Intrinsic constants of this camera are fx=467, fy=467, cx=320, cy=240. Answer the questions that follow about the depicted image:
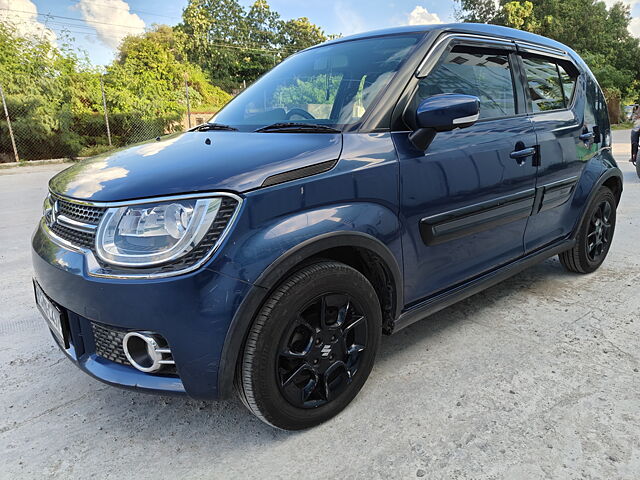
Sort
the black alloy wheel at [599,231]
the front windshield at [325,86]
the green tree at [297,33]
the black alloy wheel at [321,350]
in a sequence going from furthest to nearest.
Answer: the green tree at [297,33] → the black alloy wheel at [599,231] → the front windshield at [325,86] → the black alloy wheel at [321,350]

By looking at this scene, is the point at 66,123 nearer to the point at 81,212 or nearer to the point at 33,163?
the point at 33,163

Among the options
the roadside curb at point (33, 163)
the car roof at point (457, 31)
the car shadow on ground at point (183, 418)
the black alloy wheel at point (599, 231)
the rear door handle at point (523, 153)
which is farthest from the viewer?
Answer: the roadside curb at point (33, 163)

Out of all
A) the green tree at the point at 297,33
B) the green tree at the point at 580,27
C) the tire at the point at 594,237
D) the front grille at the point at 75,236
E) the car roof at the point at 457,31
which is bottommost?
the tire at the point at 594,237

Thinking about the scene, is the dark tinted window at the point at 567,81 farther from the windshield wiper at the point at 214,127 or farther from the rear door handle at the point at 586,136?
the windshield wiper at the point at 214,127

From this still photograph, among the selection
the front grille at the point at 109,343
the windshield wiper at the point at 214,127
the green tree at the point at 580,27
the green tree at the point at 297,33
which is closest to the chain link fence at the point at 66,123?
the windshield wiper at the point at 214,127

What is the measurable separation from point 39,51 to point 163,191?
1857cm

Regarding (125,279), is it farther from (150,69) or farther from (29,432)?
(150,69)

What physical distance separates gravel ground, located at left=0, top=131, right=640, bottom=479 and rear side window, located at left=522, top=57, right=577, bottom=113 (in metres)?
1.38

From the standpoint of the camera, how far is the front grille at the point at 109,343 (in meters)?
1.74

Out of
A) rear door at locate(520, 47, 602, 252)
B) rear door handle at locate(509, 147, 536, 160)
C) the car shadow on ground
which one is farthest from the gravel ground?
rear door handle at locate(509, 147, 536, 160)

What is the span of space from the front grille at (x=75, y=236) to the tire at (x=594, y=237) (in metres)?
3.21

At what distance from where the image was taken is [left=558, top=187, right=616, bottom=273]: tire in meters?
3.50

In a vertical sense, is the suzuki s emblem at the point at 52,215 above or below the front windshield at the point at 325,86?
below

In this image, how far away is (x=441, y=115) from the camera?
2.03 m
